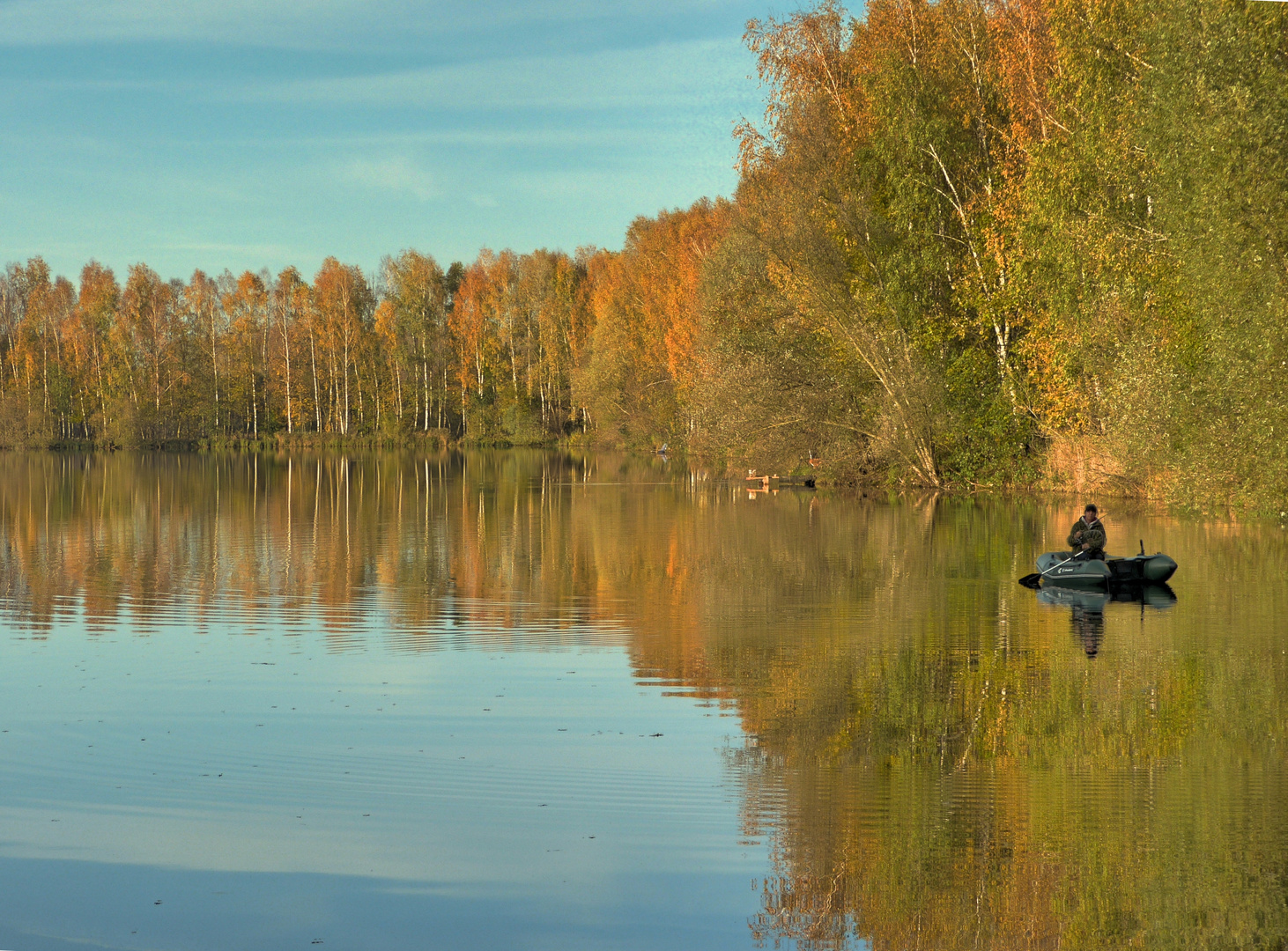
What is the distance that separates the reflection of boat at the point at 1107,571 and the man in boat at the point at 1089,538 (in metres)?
0.10

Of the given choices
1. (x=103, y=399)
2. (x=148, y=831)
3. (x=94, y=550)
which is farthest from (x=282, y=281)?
(x=148, y=831)

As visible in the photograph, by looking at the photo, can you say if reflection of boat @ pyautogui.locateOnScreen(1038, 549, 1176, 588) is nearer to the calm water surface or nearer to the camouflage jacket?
the camouflage jacket

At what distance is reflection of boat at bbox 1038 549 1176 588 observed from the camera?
19.2m

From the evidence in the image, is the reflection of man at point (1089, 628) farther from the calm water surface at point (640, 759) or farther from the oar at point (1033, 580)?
the oar at point (1033, 580)

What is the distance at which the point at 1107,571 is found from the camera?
19203mm

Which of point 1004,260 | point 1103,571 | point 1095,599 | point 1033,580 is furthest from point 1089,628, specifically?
point 1004,260

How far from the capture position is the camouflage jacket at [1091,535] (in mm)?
19484

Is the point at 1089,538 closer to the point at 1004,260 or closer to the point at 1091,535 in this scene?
the point at 1091,535

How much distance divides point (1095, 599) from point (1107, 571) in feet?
1.55

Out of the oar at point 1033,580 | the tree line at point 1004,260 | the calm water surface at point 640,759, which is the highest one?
the tree line at point 1004,260

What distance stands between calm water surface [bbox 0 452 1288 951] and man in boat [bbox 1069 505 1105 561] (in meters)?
1.03

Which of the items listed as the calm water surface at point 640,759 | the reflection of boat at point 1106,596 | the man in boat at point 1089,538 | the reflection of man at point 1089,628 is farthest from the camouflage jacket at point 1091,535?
the reflection of man at point 1089,628

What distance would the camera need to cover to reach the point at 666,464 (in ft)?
230

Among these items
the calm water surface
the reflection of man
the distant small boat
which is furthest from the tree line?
the reflection of man
